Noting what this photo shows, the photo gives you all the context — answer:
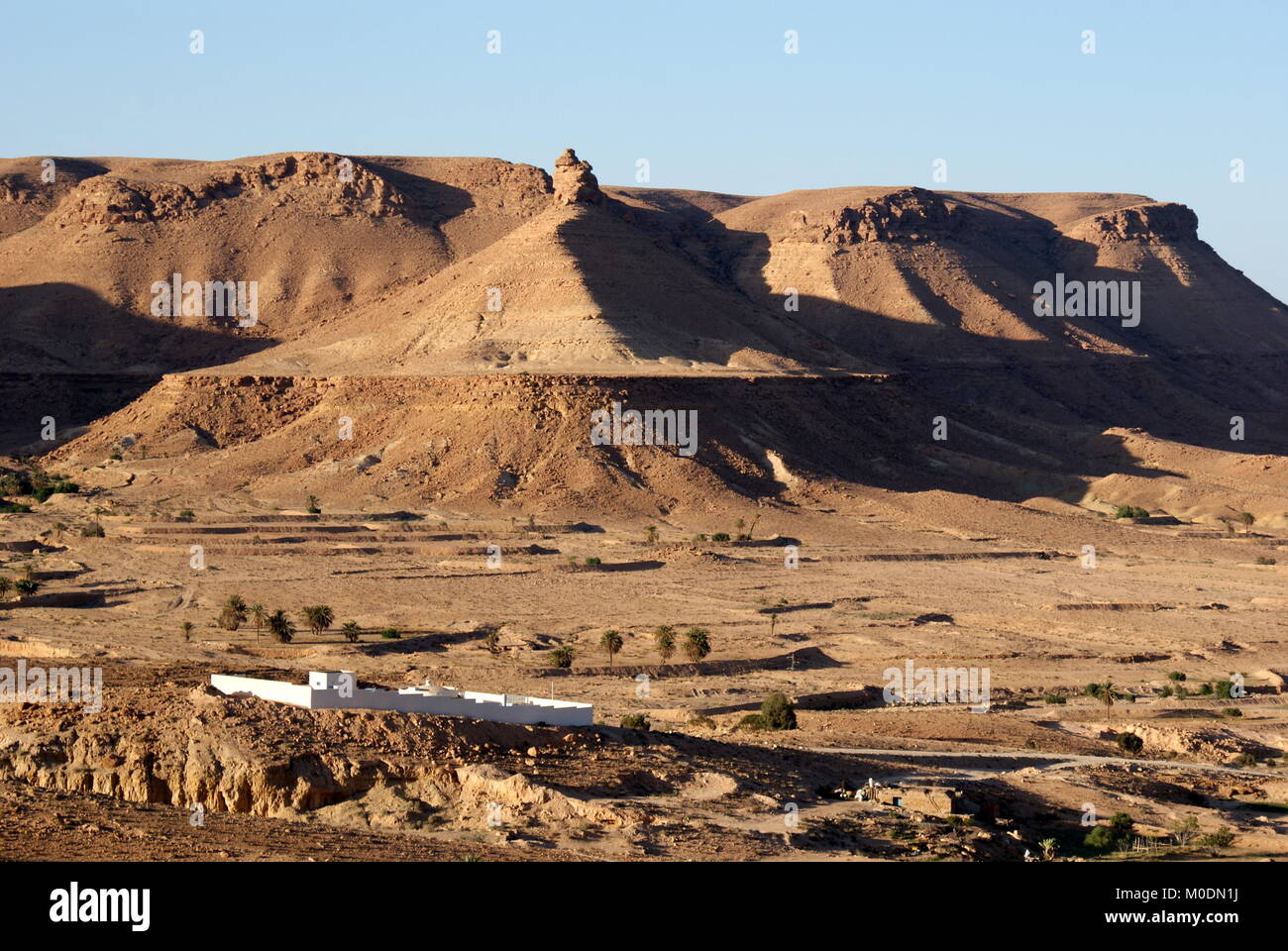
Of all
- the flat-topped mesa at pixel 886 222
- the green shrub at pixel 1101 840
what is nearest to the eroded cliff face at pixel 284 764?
the green shrub at pixel 1101 840

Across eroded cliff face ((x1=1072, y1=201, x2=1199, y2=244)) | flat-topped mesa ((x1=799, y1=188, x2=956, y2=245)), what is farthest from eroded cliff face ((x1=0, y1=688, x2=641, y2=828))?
eroded cliff face ((x1=1072, y1=201, x2=1199, y2=244))

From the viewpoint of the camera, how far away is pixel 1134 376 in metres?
121

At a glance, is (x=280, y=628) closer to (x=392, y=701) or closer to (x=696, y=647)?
(x=696, y=647)

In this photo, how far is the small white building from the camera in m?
26.3

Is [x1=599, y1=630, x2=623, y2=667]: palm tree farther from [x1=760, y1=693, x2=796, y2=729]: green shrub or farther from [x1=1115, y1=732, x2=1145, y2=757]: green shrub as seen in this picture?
[x1=1115, y1=732, x2=1145, y2=757]: green shrub

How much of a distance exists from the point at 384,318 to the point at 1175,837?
7316 centimetres

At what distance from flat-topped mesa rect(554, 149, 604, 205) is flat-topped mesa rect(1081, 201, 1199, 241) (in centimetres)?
5937

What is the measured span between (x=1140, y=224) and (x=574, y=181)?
210 ft

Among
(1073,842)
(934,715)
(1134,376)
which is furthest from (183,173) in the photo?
(1073,842)

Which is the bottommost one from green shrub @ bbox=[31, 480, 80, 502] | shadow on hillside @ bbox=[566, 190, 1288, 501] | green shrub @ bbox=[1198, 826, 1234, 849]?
green shrub @ bbox=[1198, 826, 1234, 849]

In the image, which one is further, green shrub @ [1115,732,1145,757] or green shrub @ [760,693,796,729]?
green shrub @ [1115,732,1145,757]

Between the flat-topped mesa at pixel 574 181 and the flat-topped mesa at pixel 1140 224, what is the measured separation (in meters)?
59.4

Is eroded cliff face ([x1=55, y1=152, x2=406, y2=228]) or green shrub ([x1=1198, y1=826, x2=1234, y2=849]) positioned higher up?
eroded cliff face ([x1=55, y1=152, x2=406, y2=228])

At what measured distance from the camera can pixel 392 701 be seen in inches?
1064
